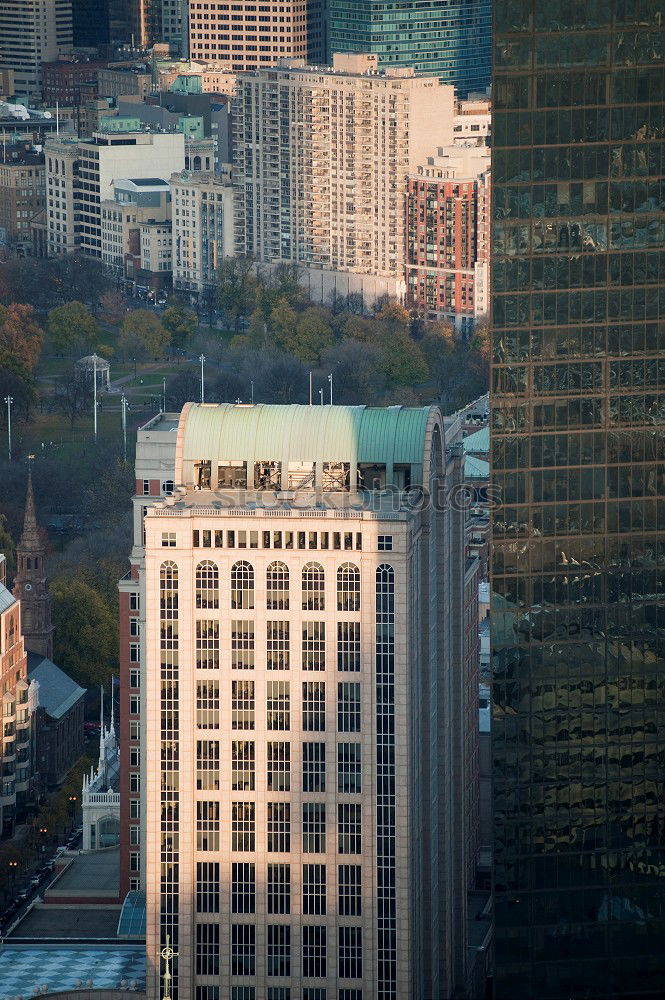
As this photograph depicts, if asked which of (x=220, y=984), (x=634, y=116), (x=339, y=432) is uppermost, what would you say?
(x=634, y=116)

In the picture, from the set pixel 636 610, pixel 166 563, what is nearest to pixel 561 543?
pixel 636 610

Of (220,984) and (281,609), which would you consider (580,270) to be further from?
(220,984)

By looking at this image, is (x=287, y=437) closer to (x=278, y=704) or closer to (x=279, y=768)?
(x=278, y=704)

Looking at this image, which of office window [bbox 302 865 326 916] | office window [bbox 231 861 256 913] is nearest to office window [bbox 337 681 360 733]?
office window [bbox 302 865 326 916]

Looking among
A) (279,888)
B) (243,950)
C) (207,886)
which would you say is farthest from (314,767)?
(243,950)

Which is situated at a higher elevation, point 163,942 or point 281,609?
point 281,609

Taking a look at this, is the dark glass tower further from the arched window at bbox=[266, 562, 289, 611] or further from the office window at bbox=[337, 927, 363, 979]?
the arched window at bbox=[266, 562, 289, 611]
